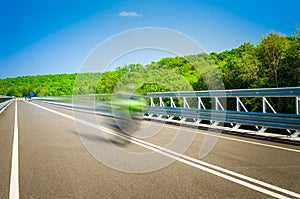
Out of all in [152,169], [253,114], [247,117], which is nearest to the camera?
[152,169]

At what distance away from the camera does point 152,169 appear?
6.14 m

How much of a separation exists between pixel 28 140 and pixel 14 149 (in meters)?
1.71

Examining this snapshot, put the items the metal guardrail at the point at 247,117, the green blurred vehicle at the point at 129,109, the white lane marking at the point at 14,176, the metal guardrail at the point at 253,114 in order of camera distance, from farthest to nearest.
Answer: the metal guardrail at the point at 253,114
the metal guardrail at the point at 247,117
the green blurred vehicle at the point at 129,109
the white lane marking at the point at 14,176

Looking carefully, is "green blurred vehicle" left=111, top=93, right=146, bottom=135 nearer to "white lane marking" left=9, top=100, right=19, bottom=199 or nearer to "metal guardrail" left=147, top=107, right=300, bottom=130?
"white lane marking" left=9, top=100, right=19, bottom=199

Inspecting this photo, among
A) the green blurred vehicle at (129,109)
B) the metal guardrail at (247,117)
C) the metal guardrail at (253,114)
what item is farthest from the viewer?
the metal guardrail at (253,114)

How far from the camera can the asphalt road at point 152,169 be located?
465cm

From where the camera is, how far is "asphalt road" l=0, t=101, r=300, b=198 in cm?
465

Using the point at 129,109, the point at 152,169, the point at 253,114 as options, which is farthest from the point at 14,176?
the point at 253,114

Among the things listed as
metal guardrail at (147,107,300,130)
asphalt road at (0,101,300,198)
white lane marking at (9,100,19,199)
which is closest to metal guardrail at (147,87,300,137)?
metal guardrail at (147,107,300,130)

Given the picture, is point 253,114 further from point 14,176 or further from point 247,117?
point 14,176

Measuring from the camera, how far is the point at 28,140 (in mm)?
10367

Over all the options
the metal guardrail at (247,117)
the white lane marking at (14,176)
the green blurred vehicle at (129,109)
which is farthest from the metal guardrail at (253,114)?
the white lane marking at (14,176)

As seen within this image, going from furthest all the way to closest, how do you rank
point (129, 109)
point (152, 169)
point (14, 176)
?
point (129, 109) → point (152, 169) → point (14, 176)

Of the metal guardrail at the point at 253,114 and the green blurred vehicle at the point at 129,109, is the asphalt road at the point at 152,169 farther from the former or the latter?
the metal guardrail at the point at 253,114
